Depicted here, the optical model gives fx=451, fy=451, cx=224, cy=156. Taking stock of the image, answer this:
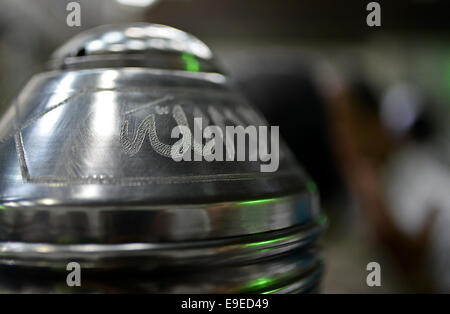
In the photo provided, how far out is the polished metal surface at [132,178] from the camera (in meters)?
0.53

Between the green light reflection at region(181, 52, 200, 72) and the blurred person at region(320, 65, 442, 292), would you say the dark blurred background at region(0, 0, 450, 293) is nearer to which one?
the blurred person at region(320, 65, 442, 292)

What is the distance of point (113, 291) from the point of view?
0.52 metres

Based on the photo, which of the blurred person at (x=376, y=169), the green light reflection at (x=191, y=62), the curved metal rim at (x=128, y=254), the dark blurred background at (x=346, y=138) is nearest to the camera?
the curved metal rim at (x=128, y=254)

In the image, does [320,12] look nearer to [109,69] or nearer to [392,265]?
[392,265]

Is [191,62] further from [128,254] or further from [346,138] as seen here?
[346,138]

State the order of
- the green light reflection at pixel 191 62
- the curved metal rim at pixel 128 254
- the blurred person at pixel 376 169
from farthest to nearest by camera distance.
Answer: the blurred person at pixel 376 169 < the green light reflection at pixel 191 62 < the curved metal rim at pixel 128 254

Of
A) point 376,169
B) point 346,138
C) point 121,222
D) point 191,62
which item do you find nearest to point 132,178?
Result: point 121,222

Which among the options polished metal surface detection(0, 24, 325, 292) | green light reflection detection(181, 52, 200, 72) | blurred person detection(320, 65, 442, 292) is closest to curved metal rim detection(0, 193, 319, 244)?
polished metal surface detection(0, 24, 325, 292)

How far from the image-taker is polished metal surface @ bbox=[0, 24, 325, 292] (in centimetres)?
53

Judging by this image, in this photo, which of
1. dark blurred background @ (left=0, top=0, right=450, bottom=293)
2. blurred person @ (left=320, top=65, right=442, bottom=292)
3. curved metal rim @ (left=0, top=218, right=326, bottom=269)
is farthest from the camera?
blurred person @ (left=320, top=65, right=442, bottom=292)

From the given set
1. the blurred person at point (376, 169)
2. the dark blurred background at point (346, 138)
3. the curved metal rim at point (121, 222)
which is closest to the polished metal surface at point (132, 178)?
the curved metal rim at point (121, 222)

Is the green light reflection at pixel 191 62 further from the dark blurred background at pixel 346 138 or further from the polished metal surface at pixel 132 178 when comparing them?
the dark blurred background at pixel 346 138

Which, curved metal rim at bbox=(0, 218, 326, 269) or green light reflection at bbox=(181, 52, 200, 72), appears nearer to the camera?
curved metal rim at bbox=(0, 218, 326, 269)

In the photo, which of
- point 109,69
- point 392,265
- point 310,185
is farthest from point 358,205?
point 109,69
